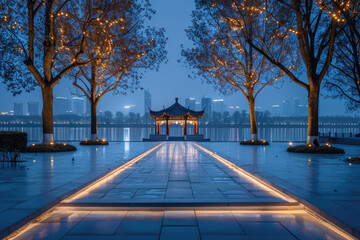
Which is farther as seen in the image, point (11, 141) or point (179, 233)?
point (11, 141)

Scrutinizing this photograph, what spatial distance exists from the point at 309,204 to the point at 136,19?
60.7ft

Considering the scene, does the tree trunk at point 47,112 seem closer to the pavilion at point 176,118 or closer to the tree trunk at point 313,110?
the tree trunk at point 313,110

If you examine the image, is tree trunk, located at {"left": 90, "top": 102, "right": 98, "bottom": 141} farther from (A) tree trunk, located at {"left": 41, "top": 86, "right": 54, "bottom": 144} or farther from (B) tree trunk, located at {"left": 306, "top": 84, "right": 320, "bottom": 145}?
(B) tree trunk, located at {"left": 306, "top": 84, "right": 320, "bottom": 145}

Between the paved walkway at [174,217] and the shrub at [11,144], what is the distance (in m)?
4.94

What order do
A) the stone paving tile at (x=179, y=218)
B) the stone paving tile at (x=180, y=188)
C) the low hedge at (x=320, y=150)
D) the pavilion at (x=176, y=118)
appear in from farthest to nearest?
the pavilion at (x=176, y=118)
the low hedge at (x=320, y=150)
the stone paving tile at (x=180, y=188)
the stone paving tile at (x=179, y=218)

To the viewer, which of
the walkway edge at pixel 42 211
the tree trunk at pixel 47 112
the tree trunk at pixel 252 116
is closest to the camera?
the walkway edge at pixel 42 211

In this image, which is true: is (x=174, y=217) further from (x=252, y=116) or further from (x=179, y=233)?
(x=252, y=116)

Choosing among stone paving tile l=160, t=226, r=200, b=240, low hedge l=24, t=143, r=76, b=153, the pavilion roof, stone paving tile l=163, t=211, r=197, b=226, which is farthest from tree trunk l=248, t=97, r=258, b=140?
stone paving tile l=160, t=226, r=200, b=240

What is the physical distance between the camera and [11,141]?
8.77 m

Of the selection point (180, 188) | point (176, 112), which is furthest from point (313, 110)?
point (176, 112)

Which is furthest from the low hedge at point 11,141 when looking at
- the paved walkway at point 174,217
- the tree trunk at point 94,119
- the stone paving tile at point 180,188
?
the tree trunk at point 94,119

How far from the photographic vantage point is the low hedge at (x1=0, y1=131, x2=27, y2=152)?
28.2ft

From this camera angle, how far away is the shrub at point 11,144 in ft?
28.3

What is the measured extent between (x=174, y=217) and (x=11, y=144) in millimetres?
7665
